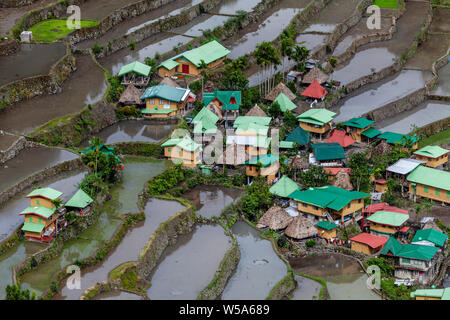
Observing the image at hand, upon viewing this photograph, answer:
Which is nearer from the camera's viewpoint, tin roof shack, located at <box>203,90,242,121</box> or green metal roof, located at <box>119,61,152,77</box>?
tin roof shack, located at <box>203,90,242,121</box>

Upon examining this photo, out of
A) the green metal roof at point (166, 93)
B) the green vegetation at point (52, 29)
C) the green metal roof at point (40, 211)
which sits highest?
the green vegetation at point (52, 29)

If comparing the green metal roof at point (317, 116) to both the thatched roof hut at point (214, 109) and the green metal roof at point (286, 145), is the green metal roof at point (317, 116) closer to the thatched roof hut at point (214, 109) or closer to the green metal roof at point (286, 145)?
the green metal roof at point (286, 145)

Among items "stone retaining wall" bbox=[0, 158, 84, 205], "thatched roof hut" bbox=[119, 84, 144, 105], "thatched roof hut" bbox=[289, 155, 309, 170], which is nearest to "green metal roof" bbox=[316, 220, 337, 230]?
"thatched roof hut" bbox=[289, 155, 309, 170]

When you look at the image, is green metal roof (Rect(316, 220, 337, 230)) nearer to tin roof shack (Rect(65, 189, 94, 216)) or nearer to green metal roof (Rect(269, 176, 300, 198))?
green metal roof (Rect(269, 176, 300, 198))

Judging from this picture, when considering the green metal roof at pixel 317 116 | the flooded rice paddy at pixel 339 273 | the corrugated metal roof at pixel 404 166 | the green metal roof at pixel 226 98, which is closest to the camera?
the flooded rice paddy at pixel 339 273

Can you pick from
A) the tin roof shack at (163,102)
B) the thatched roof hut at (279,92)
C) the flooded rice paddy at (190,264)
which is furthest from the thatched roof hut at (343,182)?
the tin roof shack at (163,102)

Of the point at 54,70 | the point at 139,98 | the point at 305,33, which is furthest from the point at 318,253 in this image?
the point at 305,33
